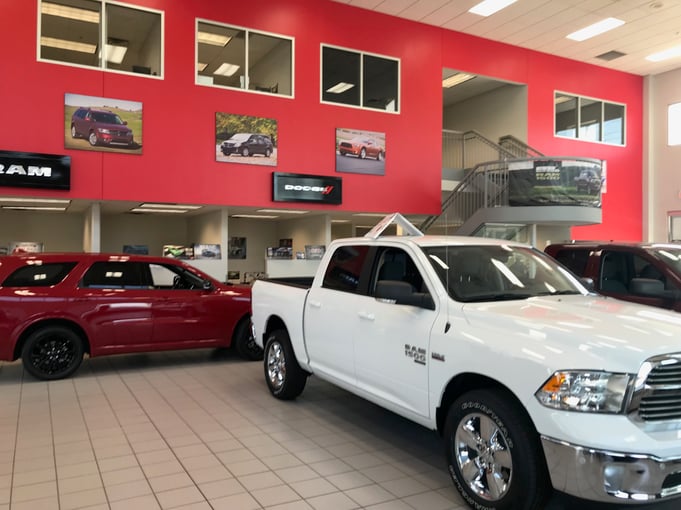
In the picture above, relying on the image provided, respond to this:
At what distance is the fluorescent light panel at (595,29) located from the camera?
15547 millimetres

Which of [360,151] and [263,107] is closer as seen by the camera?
[263,107]

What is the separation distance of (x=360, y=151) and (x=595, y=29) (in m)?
8.09

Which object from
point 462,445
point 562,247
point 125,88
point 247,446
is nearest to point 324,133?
point 125,88

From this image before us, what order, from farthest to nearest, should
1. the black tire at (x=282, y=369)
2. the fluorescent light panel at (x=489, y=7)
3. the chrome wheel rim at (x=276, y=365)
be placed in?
1. the fluorescent light panel at (x=489, y=7)
2. the chrome wheel rim at (x=276, y=365)
3. the black tire at (x=282, y=369)

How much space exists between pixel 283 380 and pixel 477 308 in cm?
314

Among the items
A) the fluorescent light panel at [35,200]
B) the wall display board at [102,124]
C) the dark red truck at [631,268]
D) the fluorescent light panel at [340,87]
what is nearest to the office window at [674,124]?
the fluorescent light panel at [340,87]

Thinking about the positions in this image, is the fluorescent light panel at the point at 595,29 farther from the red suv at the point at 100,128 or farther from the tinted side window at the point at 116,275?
the tinted side window at the point at 116,275

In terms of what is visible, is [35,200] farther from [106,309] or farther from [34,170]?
[106,309]

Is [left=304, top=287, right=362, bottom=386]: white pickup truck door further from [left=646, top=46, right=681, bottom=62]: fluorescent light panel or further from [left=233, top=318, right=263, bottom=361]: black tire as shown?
[left=646, top=46, right=681, bottom=62]: fluorescent light panel

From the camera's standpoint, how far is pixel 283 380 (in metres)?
6.33

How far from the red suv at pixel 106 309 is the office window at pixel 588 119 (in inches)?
556

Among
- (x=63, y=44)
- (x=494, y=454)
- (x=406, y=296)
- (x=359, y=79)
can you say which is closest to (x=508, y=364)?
(x=494, y=454)

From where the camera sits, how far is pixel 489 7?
571 inches

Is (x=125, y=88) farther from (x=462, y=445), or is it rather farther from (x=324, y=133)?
(x=462, y=445)
